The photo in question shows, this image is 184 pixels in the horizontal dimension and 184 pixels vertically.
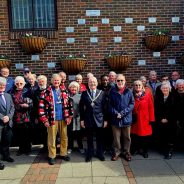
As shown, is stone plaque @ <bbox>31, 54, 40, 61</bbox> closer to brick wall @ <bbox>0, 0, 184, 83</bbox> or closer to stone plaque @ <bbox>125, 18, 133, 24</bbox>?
brick wall @ <bbox>0, 0, 184, 83</bbox>

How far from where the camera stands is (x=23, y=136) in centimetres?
600

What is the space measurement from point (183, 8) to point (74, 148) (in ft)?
15.3

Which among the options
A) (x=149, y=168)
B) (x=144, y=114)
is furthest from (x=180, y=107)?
(x=149, y=168)

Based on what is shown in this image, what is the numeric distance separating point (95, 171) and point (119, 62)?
3418 mm

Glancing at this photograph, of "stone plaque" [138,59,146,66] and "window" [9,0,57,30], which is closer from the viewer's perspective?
"window" [9,0,57,30]

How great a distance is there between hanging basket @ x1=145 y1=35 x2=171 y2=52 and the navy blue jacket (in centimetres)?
270

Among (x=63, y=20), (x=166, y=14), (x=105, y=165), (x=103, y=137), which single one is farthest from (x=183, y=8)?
(x=105, y=165)

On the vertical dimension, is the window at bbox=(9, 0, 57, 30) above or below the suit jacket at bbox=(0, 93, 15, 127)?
above

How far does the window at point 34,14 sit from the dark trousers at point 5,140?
3333 millimetres

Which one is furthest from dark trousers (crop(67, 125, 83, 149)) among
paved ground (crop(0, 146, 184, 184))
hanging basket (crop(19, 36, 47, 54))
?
hanging basket (crop(19, 36, 47, 54))

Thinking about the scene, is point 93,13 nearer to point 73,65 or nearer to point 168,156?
point 73,65

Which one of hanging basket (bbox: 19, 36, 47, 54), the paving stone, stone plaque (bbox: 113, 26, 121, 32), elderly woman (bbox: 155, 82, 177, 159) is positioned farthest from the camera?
stone plaque (bbox: 113, 26, 121, 32)

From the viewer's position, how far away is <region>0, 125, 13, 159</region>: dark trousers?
561 centimetres

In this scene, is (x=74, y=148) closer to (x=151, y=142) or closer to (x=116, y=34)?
(x=151, y=142)
